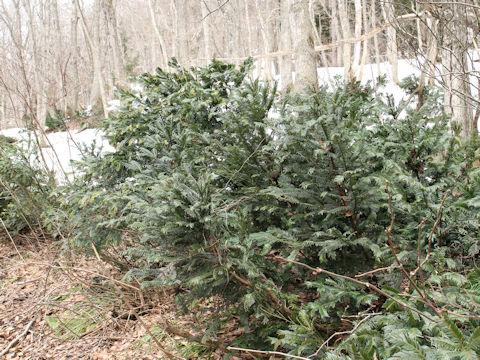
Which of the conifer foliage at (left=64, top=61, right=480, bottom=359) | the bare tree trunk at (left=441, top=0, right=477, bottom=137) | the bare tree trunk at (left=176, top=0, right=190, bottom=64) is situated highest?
the bare tree trunk at (left=176, top=0, right=190, bottom=64)

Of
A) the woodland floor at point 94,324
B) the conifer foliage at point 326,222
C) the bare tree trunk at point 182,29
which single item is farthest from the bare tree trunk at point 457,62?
the bare tree trunk at point 182,29

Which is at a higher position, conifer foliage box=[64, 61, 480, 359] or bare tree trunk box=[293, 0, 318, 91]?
bare tree trunk box=[293, 0, 318, 91]

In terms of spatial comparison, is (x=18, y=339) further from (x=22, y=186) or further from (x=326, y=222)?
(x=326, y=222)

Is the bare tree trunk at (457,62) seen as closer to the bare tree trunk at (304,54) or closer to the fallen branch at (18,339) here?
the bare tree trunk at (304,54)

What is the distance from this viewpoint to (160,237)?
262 centimetres

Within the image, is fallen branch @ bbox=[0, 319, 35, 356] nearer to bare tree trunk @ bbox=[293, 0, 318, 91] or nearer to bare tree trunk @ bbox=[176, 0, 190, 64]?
bare tree trunk @ bbox=[293, 0, 318, 91]

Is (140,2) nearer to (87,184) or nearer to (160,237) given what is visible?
(87,184)

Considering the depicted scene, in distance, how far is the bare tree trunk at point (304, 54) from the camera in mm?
4824

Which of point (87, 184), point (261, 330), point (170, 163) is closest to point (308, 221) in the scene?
point (261, 330)

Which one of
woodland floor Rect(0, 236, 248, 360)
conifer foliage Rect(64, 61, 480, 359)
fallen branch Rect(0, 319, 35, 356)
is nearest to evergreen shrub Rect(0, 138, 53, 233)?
woodland floor Rect(0, 236, 248, 360)

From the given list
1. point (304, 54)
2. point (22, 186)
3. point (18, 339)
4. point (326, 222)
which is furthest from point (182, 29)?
point (326, 222)

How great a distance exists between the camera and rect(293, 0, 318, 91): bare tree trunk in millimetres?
4824

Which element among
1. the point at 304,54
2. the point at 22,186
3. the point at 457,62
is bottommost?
the point at 22,186

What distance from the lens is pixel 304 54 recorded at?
4.91 meters
